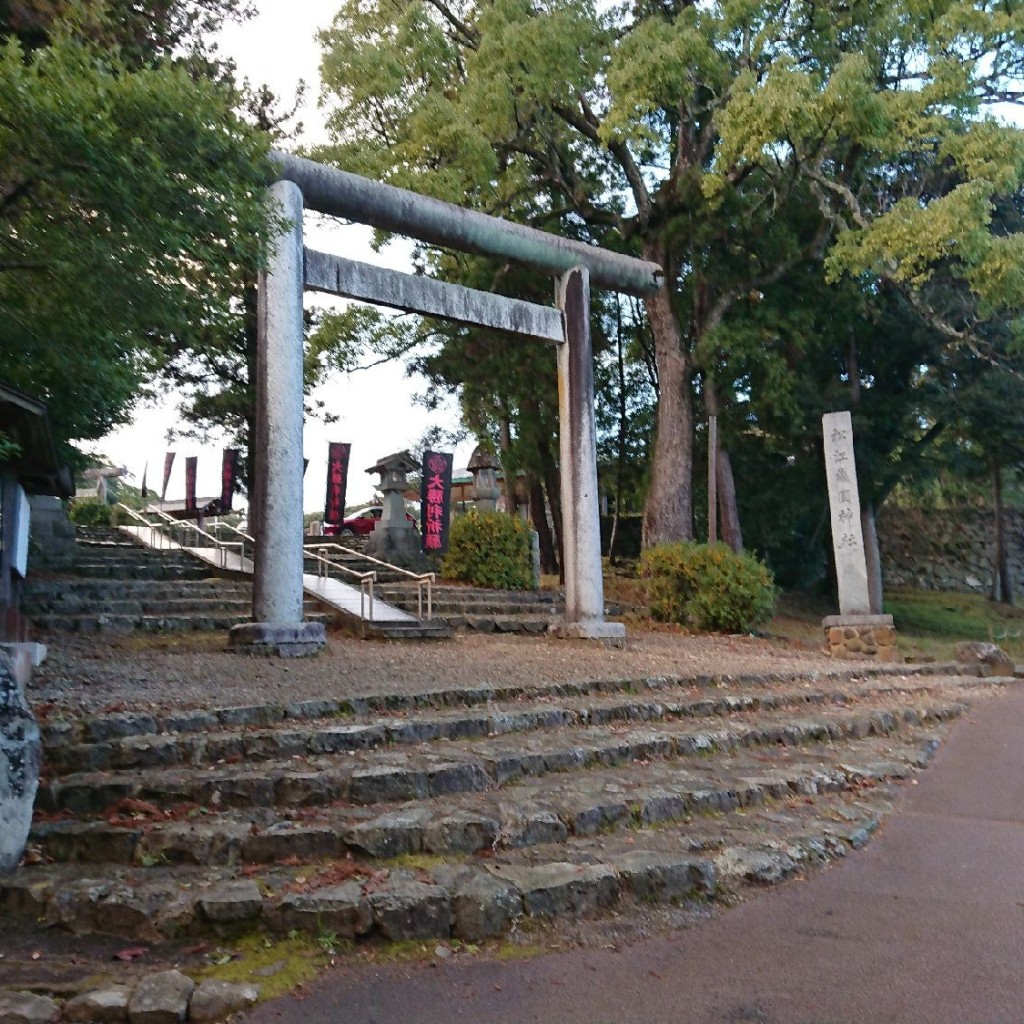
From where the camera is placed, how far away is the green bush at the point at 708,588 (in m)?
13.9

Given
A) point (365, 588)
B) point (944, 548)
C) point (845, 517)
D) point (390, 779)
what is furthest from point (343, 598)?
point (944, 548)

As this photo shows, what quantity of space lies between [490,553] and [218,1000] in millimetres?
12911

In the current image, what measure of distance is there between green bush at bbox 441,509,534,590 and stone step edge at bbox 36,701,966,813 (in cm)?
950

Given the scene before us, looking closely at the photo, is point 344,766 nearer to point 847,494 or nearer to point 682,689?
point 682,689

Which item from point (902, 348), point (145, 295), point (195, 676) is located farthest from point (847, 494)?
point (145, 295)

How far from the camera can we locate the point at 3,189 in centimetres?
577

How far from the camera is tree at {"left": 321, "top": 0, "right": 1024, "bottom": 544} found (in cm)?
1306

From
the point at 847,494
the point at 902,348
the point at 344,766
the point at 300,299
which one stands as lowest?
the point at 344,766

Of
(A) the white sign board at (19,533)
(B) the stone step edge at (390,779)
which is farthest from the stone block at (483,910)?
(A) the white sign board at (19,533)

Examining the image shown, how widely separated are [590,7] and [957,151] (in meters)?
6.59

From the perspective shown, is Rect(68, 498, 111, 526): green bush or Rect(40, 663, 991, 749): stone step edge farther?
Rect(68, 498, 111, 526): green bush

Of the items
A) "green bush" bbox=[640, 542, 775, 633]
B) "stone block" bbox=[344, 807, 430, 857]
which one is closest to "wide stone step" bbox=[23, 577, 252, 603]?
"green bush" bbox=[640, 542, 775, 633]

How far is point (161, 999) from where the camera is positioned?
10.0ft

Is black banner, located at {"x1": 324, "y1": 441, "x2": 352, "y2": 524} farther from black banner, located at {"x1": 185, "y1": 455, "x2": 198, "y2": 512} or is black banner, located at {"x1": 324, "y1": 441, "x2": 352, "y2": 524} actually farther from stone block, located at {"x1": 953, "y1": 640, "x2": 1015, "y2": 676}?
stone block, located at {"x1": 953, "y1": 640, "x2": 1015, "y2": 676}
